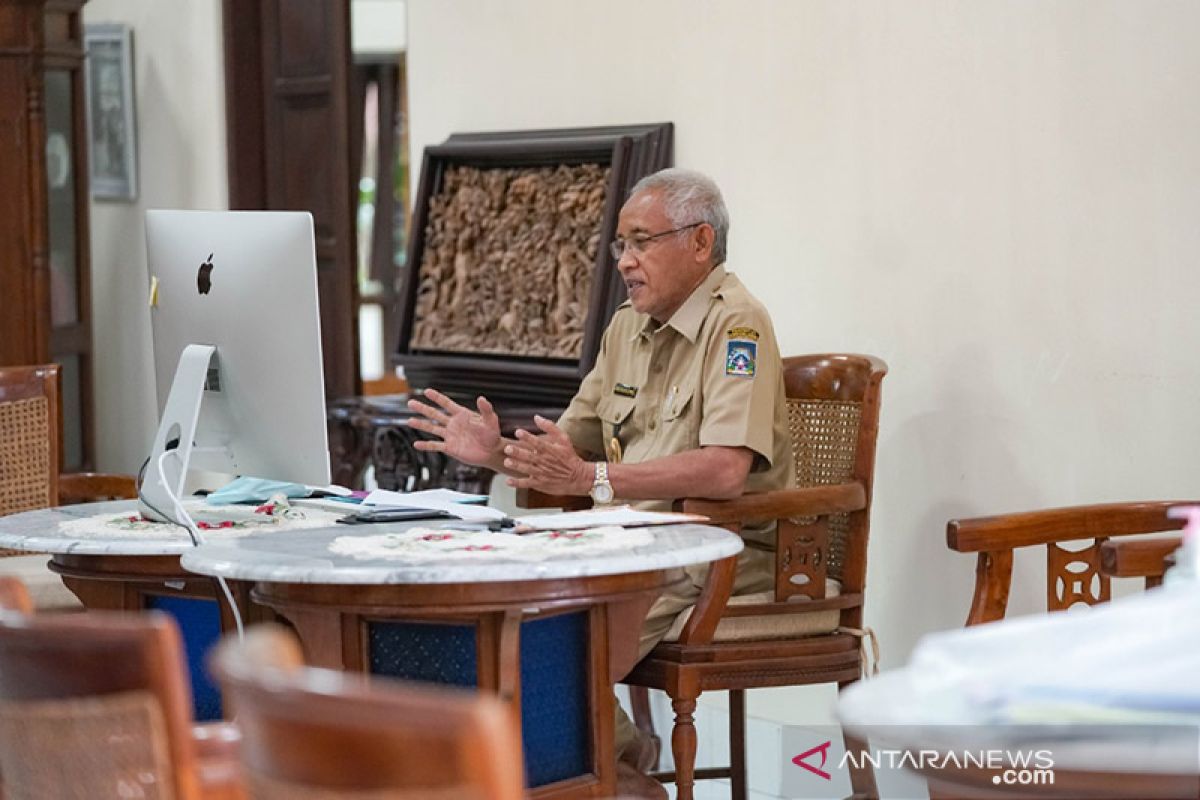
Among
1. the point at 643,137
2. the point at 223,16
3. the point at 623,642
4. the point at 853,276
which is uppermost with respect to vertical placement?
the point at 223,16

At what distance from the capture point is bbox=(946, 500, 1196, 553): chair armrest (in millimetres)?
2895

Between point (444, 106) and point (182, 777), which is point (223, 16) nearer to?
point (444, 106)

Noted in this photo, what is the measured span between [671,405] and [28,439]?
1.65 metres

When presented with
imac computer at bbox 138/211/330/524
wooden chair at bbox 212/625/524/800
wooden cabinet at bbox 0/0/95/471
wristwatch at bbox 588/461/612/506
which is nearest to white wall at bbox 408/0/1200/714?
wristwatch at bbox 588/461/612/506

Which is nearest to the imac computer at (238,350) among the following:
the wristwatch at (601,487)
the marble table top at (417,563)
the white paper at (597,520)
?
the marble table top at (417,563)

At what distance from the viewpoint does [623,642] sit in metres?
2.93

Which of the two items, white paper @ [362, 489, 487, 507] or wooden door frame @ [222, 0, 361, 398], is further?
wooden door frame @ [222, 0, 361, 398]

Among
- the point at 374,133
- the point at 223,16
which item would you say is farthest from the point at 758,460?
the point at 374,133

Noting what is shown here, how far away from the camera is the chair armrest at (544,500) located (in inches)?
148

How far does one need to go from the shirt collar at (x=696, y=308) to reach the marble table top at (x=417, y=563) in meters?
0.94

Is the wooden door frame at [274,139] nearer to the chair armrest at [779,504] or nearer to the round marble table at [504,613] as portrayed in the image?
the chair armrest at [779,504]

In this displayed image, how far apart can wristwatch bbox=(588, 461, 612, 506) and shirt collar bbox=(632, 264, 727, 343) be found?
41cm

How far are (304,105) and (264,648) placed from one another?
4.99 meters

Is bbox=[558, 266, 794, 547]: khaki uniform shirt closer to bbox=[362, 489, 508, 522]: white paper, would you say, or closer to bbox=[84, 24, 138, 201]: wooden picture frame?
bbox=[362, 489, 508, 522]: white paper
